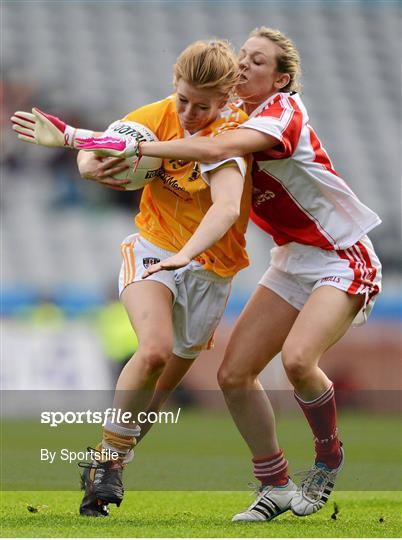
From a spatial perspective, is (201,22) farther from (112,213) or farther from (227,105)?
(227,105)

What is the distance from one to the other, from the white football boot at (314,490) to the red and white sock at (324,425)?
45 millimetres

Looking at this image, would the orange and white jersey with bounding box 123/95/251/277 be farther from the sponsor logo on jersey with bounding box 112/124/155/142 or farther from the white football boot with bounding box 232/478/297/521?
the white football boot with bounding box 232/478/297/521

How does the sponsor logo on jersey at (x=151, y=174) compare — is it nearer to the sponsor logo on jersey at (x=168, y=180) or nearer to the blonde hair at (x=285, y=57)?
the sponsor logo on jersey at (x=168, y=180)

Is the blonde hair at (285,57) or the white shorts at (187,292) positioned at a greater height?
the blonde hair at (285,57)

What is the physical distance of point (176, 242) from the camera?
18.1 ft

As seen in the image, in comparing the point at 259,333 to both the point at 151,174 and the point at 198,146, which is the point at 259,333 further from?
the point at 198,146

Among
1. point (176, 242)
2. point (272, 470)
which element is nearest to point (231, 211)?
point (176, 242)

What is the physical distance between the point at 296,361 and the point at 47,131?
162cm

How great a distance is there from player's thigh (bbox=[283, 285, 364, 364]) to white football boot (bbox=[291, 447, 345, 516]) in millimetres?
634

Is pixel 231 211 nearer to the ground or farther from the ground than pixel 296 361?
farther from the ground

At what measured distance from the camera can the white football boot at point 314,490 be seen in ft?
18.6

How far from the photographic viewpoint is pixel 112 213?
59.1ft

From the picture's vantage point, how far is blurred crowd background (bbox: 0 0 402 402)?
14.0 meters

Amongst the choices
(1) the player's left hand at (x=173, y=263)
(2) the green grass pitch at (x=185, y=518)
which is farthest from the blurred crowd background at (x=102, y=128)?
(1) the player's left hand at (x=173, y=263)
